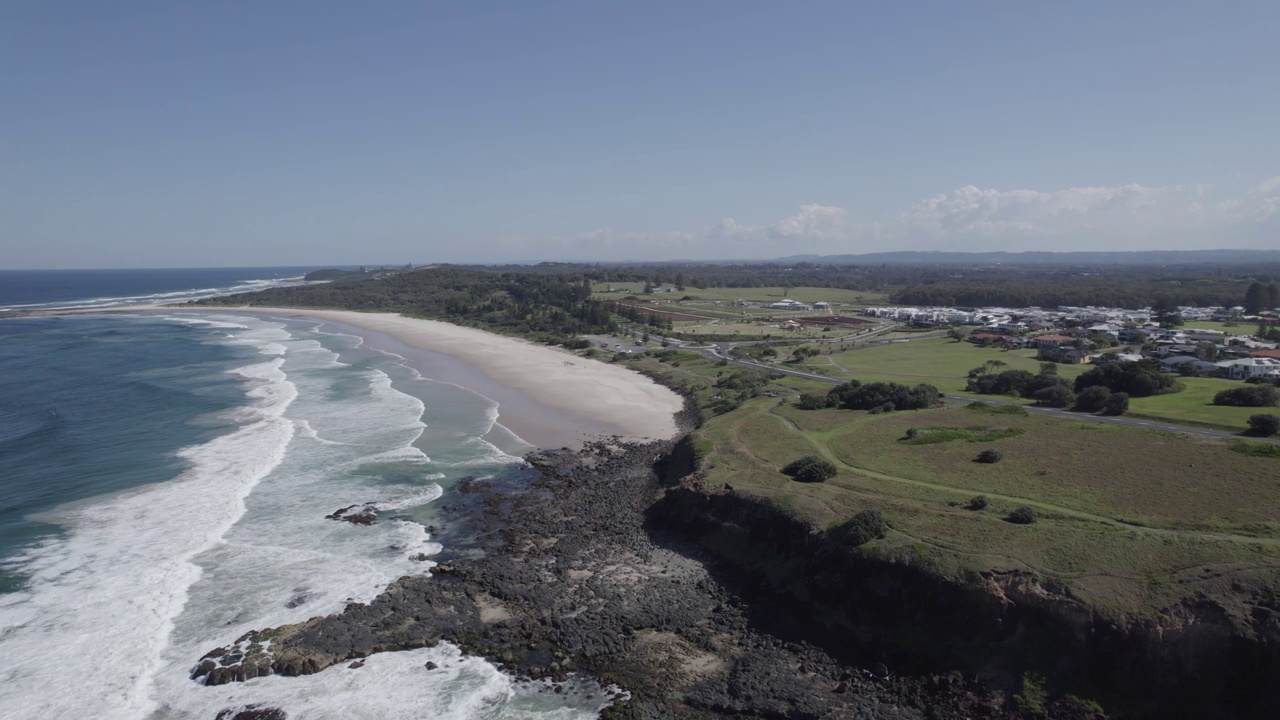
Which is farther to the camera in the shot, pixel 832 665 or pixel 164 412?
pixel 164 412

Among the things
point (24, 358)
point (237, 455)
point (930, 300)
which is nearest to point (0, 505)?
point (237, 455)

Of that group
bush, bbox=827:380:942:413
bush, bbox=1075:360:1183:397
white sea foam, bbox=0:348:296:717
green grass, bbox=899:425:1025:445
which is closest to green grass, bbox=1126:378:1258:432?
bush, bbox=1075:360:1183:397

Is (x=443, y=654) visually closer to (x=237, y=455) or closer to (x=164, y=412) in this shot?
→ (x=237, y=455)

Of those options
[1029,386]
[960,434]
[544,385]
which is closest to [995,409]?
[960,434]

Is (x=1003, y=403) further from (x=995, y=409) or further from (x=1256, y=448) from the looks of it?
(x=1256, y=448)

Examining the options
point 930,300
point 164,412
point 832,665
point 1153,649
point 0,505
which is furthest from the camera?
point 930,300

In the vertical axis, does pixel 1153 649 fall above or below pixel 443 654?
above

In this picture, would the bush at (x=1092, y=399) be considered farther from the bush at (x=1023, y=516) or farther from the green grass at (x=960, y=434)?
the bush at (x=1023, y=516)

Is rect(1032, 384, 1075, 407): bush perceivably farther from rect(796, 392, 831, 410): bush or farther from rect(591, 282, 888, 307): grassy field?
rect(591, 282, 888, 307): grassy field
